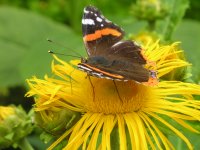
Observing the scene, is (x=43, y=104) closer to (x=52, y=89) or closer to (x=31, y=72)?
(x=52, y=89)

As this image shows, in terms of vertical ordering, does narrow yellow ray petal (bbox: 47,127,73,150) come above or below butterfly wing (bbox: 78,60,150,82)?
below

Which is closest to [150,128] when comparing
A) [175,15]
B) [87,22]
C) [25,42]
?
[87,22]

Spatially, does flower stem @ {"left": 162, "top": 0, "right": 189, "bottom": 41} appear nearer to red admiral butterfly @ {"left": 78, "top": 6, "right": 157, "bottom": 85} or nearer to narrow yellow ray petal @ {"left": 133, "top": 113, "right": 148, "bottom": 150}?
red admiral butterfly @ {"left": 78, "top": 6, "right": 157, "bottom": 85}

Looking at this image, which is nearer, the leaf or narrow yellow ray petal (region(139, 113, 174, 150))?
narrow yellow ray petal (region(139, 113, 174, 150))

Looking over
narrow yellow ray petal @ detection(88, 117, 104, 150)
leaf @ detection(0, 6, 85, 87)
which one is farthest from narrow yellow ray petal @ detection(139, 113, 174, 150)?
leaf @ detection(0, 6, 85, 87)

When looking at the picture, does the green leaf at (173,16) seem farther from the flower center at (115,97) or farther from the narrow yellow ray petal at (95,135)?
the narrow yellow ray petal at (95,135)

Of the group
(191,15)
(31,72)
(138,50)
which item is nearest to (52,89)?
(138,50)
